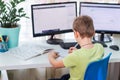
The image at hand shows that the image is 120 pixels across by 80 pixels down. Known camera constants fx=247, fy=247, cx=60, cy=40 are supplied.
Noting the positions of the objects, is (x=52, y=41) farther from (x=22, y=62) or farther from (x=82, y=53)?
(x=82, y=53)

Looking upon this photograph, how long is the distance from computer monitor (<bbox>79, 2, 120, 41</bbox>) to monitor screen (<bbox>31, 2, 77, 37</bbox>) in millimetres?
139

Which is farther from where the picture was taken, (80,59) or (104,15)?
(104,15)

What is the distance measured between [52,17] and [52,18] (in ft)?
0.03

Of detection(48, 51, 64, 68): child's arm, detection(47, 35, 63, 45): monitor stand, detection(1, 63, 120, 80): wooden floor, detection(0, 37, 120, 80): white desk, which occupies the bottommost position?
detection(1, 63, 120, 80): wooden floor

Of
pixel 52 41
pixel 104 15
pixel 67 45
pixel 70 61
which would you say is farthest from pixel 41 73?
pixel 70 61

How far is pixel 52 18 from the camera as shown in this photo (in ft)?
7.82

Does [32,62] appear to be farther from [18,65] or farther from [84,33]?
[84,33]

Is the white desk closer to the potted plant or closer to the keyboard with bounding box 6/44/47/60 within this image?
the keyboard with bounding box 6/44/47/60

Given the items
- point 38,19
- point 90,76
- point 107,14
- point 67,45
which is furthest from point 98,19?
point 90,76

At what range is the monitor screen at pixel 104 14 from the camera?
242 cm

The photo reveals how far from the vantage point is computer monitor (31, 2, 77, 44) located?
7.57 ft

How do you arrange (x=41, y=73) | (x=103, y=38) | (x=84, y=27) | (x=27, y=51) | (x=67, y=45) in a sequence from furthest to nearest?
1. (x=41, y=73)
2. (x=103, y=38)
3. (x=67, y=45)
4. (x=27, y=51)
5. (x=84, y=27)

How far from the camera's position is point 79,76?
1.74m

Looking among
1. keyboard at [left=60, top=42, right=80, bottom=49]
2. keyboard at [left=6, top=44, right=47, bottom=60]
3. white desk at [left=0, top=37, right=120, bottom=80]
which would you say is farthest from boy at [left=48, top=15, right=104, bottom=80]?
keyboard at [left=60, top=42, right=80, bottom=49]
